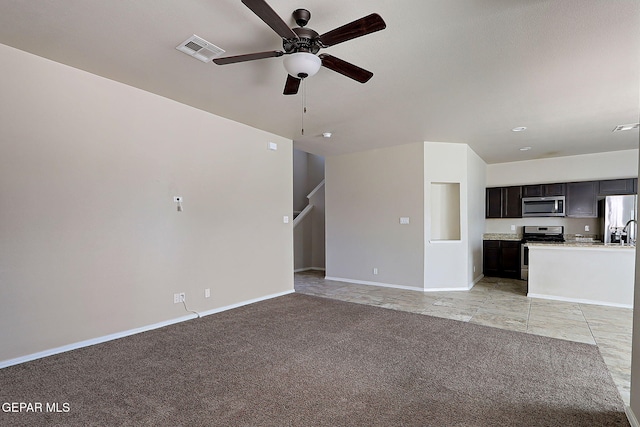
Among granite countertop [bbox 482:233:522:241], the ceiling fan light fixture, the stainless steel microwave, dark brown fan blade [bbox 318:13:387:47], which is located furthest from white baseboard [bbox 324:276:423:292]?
dark brown fan blade [bbox 318:13:387:47]

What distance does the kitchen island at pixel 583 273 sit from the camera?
14.6 feet

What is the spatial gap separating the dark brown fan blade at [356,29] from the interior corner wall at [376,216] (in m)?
3.87

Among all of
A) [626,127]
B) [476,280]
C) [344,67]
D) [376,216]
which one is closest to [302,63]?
[344,67]

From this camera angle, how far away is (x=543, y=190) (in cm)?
660

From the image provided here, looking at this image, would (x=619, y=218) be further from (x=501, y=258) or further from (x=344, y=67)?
(x=344, y=67)

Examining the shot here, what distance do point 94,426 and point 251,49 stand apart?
290 centimetres

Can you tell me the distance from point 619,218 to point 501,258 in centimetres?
211

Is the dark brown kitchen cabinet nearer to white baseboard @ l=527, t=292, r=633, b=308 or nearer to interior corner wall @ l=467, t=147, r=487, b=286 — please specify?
interior corner wall @ l=467, t=147, r=487, b=286

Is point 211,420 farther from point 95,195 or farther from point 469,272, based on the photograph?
point 469,272

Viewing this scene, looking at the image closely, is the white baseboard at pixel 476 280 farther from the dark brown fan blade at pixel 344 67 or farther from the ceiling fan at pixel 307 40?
the ceiling fan at pixel 307 40

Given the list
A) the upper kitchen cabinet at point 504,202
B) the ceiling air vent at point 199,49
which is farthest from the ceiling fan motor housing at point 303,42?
the upper kitchen cabinet at point 504,202

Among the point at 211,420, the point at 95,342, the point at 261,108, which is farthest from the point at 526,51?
the point at 95,342

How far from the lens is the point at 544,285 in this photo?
498 cm

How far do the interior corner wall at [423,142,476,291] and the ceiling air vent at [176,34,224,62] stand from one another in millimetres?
3965
